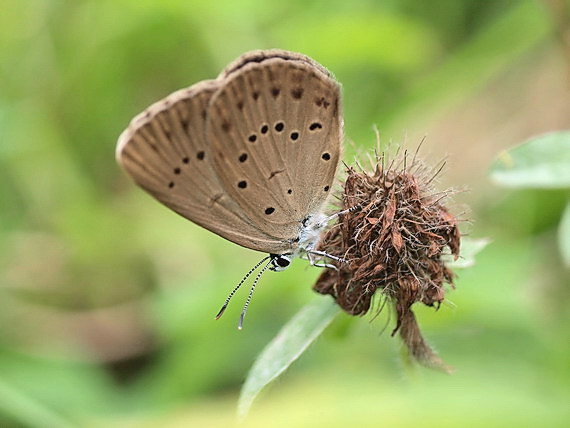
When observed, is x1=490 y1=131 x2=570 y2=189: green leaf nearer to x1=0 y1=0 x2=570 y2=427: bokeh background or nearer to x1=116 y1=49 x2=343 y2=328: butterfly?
x1=0 y1=0 x2=570 y2=427: bokeh background

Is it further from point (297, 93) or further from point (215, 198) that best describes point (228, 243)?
point (297, 93)

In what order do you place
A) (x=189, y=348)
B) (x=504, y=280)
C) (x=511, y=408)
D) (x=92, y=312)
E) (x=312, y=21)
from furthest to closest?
(x=312, y=21)
(x=92, y=312)
(x=189, y=348)
(x=504, y=280)
(x=511, y=408)

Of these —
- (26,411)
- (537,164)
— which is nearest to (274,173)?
(537,164)

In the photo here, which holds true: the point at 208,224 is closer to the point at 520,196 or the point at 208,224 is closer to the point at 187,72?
the point at 520,196

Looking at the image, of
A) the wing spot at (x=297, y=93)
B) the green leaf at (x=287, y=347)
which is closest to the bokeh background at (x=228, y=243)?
the green leaf at (x=287, y=347)

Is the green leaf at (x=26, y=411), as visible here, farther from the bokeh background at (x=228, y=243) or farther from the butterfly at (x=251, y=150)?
the butterfly at (x=251, y=150)

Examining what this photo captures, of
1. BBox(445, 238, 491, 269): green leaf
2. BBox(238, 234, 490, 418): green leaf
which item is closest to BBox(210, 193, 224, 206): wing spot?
BBox(238, 234, 490, 418): green leaf

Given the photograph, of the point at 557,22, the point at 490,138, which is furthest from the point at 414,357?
the point at 490,138
